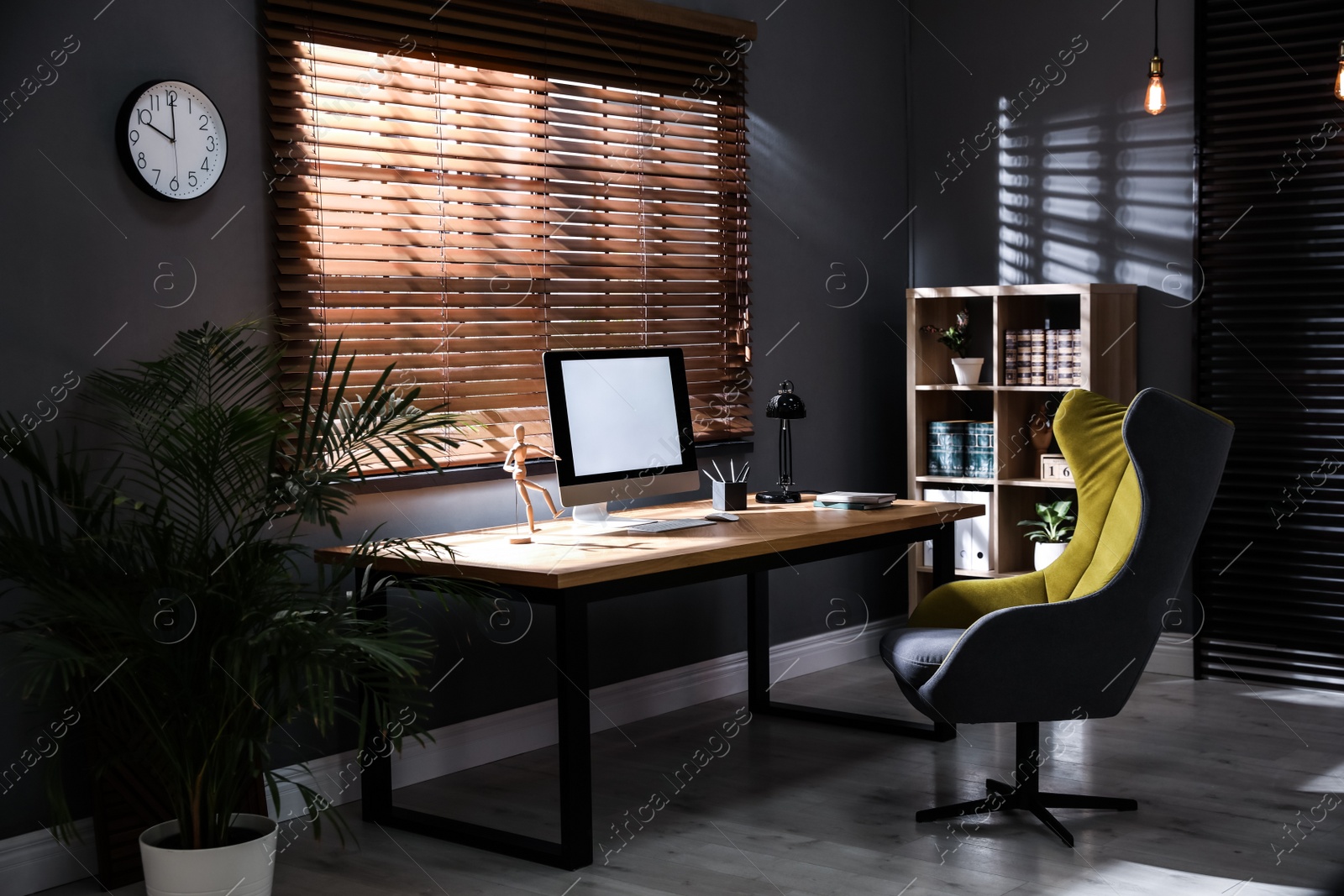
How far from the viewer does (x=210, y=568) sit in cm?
287

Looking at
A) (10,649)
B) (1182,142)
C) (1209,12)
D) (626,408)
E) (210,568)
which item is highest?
(1209,12)

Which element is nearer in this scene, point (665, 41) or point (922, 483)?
point (665, 41)

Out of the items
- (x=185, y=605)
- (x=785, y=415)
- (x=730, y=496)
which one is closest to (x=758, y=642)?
(x=730, y=496)

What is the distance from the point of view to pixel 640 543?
3414 mm

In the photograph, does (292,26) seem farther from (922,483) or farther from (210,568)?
(922,483)

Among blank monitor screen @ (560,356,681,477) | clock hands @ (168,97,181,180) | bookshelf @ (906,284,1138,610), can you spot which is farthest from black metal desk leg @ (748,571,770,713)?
clock hands @ (168,97,181,180)

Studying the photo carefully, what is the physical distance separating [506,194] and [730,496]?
3.76 ft

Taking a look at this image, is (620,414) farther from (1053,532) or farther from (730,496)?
(1053,532)

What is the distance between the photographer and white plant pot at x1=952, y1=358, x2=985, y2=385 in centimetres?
513

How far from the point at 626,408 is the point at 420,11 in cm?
125

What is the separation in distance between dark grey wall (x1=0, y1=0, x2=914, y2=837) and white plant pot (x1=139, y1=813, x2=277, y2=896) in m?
0.40

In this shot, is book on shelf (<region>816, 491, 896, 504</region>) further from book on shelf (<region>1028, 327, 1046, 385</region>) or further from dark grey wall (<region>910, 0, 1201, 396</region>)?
dark grey wall (<region>910, 0, 1201, 396</region>)

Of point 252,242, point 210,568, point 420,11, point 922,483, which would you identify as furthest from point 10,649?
point 922,483

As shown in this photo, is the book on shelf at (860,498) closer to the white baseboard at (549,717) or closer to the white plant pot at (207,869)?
the white baseboard at (549,717)
